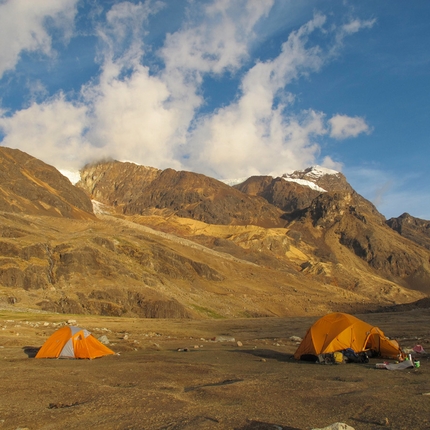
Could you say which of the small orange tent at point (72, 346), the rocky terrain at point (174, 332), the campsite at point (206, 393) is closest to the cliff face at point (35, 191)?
the rocky terrain at point (174, 332)

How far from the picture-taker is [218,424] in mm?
8867

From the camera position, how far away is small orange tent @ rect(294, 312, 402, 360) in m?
18.9

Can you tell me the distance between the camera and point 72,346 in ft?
66.4

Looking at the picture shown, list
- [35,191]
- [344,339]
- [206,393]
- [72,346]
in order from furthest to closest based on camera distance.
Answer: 1. [35,191]
2. [72,346]
3. [344,339]
4. [206,393]

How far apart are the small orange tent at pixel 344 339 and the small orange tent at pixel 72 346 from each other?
9774 millimetres

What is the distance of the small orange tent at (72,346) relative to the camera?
2014 cm

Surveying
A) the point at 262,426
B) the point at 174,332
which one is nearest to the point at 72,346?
the point at 262,426

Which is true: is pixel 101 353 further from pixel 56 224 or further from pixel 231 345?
pixel 56 224

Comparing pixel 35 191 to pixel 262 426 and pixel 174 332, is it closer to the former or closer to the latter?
pixel 174 332

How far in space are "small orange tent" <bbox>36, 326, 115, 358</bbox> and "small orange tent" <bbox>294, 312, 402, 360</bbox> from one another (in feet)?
32.1

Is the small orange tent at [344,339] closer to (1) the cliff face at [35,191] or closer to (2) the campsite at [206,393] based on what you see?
(2) the campsite at [206,393]

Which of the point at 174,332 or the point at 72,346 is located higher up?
the point at 72,346

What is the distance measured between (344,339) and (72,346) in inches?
507

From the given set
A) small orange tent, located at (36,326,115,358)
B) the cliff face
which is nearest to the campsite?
small orange tent, located at (36,326,115,358)
